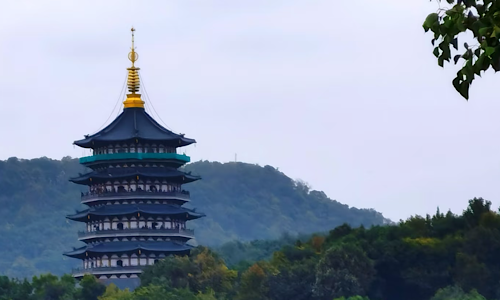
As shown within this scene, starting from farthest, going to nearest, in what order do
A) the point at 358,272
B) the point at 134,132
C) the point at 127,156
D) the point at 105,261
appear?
1. the point at 134,132
2. the point at 127,156
3. the point at 105,261
4. the point at 358,272

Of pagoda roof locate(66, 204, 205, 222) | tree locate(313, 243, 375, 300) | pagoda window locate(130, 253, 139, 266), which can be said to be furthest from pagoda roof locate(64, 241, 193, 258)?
tree locate(313, 243, 375, 300)

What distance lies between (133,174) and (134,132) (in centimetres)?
274

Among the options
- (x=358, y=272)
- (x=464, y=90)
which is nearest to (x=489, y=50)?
(x=464, y=90)

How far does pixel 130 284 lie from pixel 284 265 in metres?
10.9

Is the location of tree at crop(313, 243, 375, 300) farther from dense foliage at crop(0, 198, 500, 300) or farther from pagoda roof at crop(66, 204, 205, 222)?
pagoda roof at crop(66, 204, 205, 222)

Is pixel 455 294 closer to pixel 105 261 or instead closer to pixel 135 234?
pixel 135 234

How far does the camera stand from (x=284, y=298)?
88.6 metres

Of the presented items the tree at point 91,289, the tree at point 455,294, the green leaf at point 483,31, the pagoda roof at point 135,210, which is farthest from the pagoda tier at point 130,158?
the green leaf at point 483,31

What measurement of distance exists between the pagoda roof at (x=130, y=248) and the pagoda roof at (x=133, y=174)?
414 cm

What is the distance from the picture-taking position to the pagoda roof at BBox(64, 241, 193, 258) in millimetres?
96062

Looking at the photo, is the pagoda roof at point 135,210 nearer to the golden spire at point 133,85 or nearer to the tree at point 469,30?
the golden spire at point 133,85

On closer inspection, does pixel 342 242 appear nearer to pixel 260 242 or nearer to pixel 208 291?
pixel 208 291

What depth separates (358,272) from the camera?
87.1m

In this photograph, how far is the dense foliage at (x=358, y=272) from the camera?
283ft
